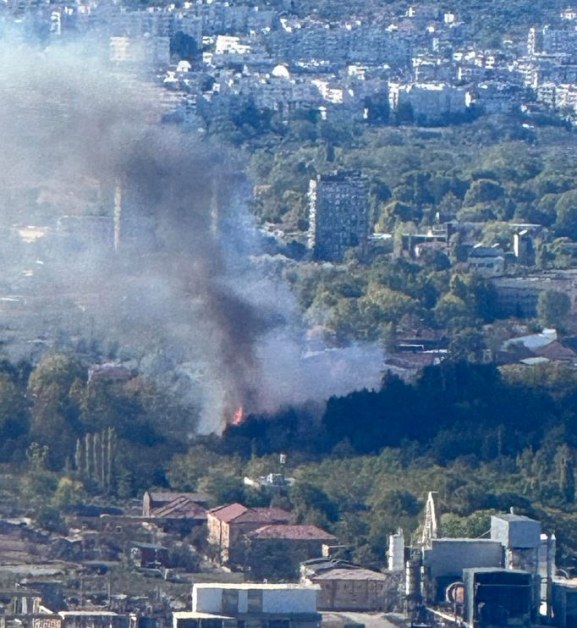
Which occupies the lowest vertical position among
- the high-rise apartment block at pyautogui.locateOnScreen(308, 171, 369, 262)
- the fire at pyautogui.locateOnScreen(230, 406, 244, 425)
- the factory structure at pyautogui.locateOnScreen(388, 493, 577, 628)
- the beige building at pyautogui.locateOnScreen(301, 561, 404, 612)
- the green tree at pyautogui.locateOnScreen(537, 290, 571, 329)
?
the high-rise apartment block at pyautogui.locateOnScreen(308, 171, 369, 262)

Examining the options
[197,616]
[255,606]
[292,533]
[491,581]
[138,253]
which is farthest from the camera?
[138,253]

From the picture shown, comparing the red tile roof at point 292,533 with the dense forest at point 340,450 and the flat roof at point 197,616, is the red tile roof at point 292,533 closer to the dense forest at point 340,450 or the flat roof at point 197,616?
the dense forest at point 340,450

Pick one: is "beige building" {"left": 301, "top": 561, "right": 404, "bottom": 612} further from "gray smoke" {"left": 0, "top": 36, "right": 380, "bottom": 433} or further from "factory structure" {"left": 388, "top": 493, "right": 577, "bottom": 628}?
"gray smoke" {"left": 0, "top": 36, "right": 380, "bottom": 433}

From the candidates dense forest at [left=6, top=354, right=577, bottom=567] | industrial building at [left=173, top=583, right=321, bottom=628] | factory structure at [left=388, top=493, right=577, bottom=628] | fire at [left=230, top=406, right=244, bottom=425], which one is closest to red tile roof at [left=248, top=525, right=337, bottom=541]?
dense forest at [left=6, top=354, right=577, bottom=567]

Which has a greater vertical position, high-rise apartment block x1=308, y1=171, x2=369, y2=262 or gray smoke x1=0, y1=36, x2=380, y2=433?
gray smoke x1=0, y1=36, x2=380, y2=433

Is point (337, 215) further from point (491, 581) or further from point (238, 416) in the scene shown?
point (491, 581)

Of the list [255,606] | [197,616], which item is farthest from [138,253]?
[197,616]
